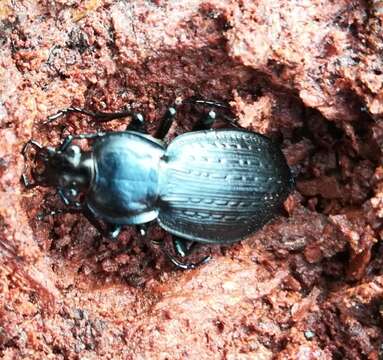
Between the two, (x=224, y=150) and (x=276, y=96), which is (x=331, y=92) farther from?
(x=224, y=150)

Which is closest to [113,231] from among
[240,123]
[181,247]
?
[181,247]

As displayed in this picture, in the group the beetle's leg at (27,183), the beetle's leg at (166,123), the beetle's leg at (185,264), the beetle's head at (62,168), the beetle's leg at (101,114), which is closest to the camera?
the beetle's leg at (27,183)

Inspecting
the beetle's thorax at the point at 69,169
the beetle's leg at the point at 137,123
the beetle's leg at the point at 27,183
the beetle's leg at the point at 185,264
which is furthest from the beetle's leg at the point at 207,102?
the beetle's leg at the point at 27,183

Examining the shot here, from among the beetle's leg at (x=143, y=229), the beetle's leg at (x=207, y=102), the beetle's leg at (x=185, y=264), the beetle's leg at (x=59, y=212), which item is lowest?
the beetle's leg at (x=185, y=264)

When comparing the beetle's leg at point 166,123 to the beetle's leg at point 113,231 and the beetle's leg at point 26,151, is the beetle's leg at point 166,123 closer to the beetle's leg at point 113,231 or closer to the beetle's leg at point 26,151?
the beetle's leg at point 113,231

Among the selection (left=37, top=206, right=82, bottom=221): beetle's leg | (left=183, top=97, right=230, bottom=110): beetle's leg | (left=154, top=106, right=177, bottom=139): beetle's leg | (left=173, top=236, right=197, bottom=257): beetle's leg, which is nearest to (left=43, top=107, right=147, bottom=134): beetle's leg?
(left=154, top=106, right=177, bottom=139): beetle's leg

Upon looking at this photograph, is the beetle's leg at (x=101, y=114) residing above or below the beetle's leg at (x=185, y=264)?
above

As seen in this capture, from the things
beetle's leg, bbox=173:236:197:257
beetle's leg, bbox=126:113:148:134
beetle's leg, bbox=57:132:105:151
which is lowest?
beetle's leg, bbox=173:236:197:257

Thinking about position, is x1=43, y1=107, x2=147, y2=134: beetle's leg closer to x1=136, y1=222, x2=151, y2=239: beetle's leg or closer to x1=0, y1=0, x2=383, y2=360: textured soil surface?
x1=0, y1=0, x2=383, y2=360: textured soil surface
